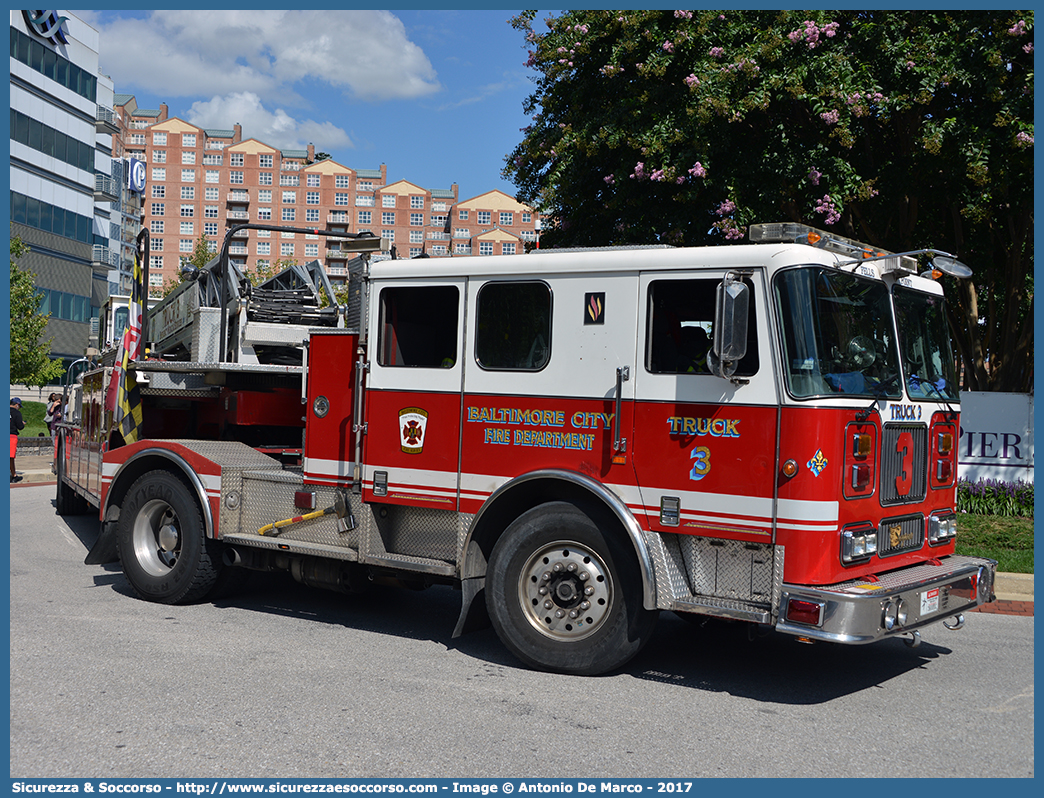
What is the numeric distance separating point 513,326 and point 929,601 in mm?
3011

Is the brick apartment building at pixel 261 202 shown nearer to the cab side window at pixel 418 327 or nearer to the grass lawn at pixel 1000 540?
the grass lawn at pixel 1000 540

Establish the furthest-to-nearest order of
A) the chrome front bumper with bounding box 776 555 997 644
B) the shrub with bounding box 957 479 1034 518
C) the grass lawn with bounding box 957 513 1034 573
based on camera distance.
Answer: the shrub with bounding box 957 479 1034 518 < the grass lawn with bounding box 957 513 1034 573 < the chrome front bumper with bounding box 776 555 997 644

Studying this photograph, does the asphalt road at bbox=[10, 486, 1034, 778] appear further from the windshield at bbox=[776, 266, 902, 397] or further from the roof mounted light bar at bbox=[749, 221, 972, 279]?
the roof mounted light bar at bbox=[749, 221, 972, 279]

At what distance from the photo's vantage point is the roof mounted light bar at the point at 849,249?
18.6ft

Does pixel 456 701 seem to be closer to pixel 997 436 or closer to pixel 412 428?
pixel 412 428

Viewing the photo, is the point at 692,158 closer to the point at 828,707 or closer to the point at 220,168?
the point at 828,707

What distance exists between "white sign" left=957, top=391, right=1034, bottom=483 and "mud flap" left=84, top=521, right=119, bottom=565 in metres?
10.4

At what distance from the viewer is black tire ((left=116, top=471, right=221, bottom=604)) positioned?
7762 mm

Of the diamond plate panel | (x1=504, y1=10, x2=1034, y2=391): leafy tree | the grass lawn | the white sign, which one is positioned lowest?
the grass lawn

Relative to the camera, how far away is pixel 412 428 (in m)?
6.70

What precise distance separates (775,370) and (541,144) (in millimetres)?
10053

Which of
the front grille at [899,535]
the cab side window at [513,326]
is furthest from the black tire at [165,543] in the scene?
the front grille at [899,535]

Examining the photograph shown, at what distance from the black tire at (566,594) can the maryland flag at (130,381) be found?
4.22 meters

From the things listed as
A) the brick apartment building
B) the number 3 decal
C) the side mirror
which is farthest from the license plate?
the brick apartment building
